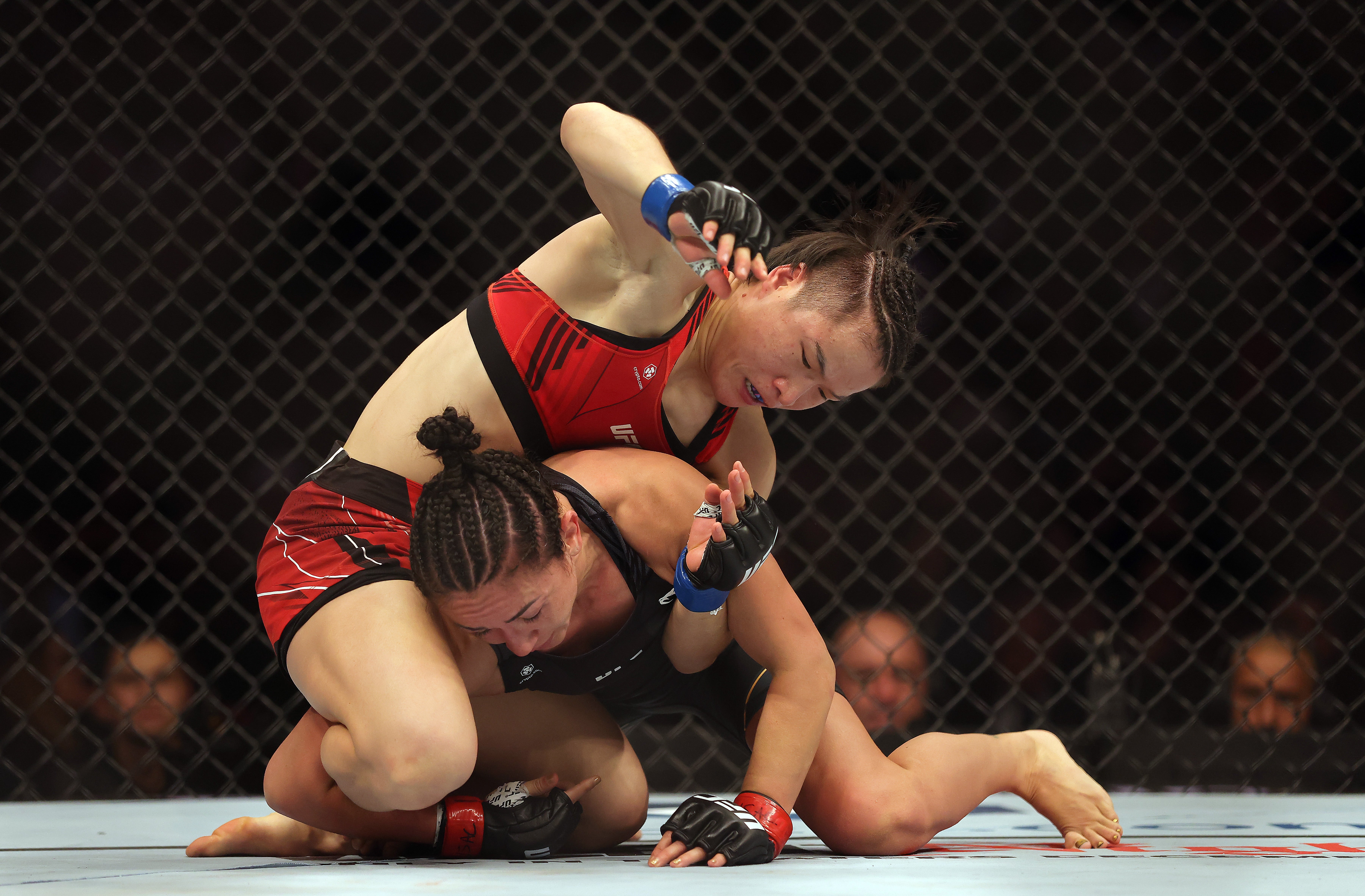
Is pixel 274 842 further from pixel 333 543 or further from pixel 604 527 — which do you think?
pixel 604 527

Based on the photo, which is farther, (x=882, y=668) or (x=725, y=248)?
(x=882, y=668)

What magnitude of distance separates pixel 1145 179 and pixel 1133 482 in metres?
0.81

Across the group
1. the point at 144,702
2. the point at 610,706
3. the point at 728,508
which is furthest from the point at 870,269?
the point at 144,702

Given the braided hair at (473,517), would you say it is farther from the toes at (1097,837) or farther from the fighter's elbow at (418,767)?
the toes at (1097,837)

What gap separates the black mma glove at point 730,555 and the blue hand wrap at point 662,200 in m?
0.26

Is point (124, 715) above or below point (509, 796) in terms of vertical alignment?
below

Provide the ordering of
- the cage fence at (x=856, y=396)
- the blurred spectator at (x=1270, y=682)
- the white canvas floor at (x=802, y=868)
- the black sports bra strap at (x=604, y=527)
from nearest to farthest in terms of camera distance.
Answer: the white canvas floor at (x=802, y=868)
the black sports bra strap at (x=604, y=527)
the cage fence at (x=856, y=396)
the blurred spectator at (x=1270, y=682)

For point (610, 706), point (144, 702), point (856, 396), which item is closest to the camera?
point (610, 706)

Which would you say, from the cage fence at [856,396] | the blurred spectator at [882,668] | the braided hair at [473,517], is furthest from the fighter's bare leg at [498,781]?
the blurred spectator at [882,668]

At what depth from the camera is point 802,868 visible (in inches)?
42.6

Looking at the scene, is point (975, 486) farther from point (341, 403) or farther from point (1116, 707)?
point (341, 403)

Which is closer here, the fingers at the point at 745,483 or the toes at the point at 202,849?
the fingers at the point at 745,483

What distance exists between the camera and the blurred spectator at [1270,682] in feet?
8.27

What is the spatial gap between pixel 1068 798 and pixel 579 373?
753mm
